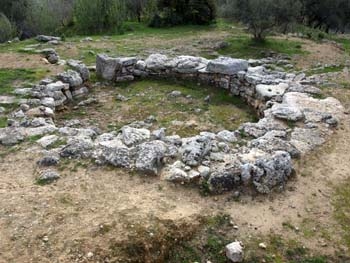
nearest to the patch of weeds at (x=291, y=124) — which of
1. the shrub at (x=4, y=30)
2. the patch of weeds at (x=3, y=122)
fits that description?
the patch of weeds at (x=3, y=122)

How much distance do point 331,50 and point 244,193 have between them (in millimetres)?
14403

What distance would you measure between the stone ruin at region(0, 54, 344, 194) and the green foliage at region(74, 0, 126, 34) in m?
11.1

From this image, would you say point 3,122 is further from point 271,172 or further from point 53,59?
point 271,172

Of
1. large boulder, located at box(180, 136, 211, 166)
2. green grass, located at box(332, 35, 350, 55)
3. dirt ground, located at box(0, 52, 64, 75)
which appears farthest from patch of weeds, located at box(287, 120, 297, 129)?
green grass, located at box(332, 35, 350, 55)

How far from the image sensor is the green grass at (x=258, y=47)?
65.5ft

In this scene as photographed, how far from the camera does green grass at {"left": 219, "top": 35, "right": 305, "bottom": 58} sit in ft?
65.5

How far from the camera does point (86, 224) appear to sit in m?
7.75

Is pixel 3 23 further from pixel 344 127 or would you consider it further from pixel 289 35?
pixel 344 127

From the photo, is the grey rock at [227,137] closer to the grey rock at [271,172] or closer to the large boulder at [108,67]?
the grey rock at [271,172]

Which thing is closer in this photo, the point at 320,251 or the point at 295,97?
the point at 320,251

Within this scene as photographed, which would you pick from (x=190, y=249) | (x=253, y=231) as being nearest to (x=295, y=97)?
(x=253, y=231)

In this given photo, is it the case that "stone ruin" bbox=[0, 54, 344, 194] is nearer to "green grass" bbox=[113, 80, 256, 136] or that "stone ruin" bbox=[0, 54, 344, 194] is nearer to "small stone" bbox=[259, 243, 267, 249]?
"green grass" bbox=[113, 80, 256, 136]

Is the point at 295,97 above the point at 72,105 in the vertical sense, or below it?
above

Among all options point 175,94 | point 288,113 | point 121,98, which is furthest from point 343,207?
point 121,98
